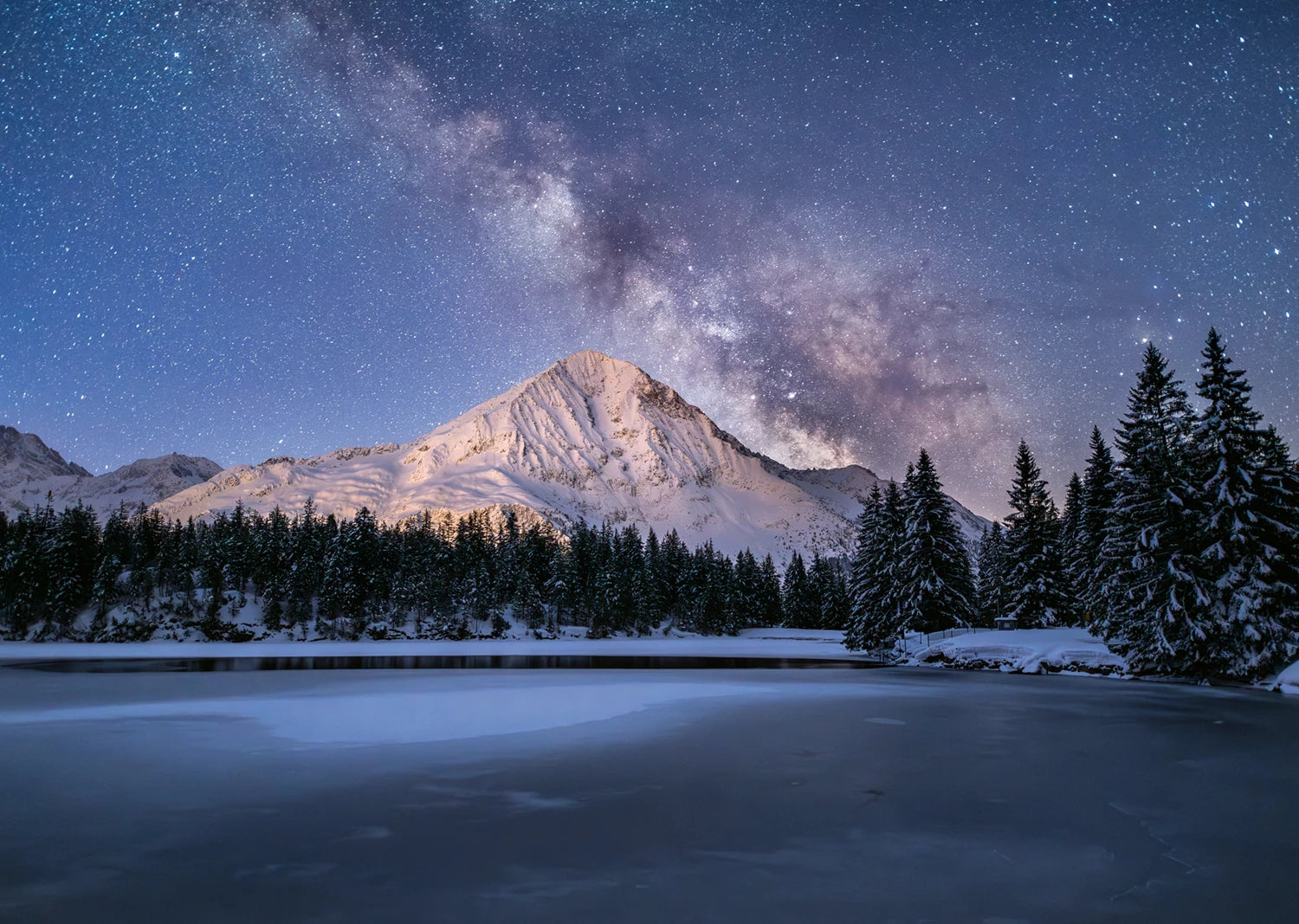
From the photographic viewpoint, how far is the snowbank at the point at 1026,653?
4244 cm

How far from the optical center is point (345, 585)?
94812mm

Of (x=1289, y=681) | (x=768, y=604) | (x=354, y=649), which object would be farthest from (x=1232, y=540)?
→ (x=768, y=604)

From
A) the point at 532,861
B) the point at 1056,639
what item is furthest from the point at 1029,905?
the point at 1056,639

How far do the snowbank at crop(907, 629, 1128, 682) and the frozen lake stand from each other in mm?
21628

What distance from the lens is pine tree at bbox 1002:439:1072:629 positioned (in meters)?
56.5

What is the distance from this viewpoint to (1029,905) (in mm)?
7098

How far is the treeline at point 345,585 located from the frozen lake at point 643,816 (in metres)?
78.1

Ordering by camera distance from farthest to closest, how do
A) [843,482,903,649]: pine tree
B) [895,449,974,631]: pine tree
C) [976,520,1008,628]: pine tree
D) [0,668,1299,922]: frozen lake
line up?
1. [976,520,1008,628]: pine tree
2. [843,482,903,649]: pine tree
3. [895,449,974,631]: pine tree
4. [0,668,1299,922]: frozen lake

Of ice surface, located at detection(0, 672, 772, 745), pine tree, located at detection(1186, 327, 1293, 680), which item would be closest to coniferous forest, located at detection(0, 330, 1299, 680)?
pine tree, located at detection(1186, 327, 1293, 680)

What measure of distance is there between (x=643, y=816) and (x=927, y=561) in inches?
2042

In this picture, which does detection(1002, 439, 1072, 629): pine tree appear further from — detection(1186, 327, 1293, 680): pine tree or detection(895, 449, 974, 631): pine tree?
detection(1186, 327, 1293, 680): pine tree

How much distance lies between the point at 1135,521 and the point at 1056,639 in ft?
36.4

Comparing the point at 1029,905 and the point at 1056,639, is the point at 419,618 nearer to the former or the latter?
the point at 1056,639

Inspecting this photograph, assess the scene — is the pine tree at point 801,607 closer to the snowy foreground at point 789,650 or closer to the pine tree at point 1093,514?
the snowy foreground at point 789,650
